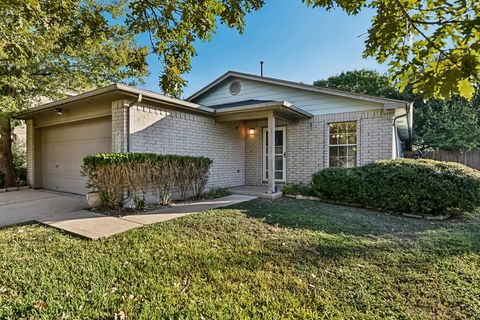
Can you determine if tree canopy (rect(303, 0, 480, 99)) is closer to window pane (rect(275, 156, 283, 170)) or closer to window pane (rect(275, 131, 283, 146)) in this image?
window pane (rect(275, 131, 283, 146))

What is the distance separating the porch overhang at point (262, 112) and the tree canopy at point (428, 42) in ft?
14.1

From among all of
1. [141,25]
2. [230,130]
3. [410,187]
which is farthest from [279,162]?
[141,25]

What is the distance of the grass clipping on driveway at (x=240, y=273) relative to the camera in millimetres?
2312

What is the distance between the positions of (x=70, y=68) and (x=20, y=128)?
5658 mm

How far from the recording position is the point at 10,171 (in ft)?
31.6

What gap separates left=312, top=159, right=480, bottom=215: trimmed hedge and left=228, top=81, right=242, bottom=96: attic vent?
571cm

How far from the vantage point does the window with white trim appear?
8.56m

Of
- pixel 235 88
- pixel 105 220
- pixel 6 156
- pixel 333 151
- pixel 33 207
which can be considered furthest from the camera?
pixel 235 88

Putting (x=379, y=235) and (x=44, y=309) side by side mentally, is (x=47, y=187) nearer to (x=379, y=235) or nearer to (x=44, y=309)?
(x=44, y=309)

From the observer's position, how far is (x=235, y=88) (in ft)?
35.9

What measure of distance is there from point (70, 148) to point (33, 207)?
2.81 metres

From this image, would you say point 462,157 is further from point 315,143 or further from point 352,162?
point 315,143

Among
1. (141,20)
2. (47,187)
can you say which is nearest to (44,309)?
(141,20)

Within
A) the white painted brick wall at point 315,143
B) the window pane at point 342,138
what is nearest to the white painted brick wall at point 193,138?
the white painted brick wall at point 315,143
